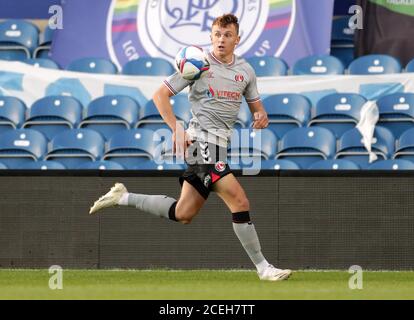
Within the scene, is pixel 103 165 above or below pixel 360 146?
below

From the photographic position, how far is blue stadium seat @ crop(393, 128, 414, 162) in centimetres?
1359

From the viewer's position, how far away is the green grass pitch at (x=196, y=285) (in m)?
8.38

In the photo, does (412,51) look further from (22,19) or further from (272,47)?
(22,19)

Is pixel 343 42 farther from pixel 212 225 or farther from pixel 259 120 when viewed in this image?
pixel 259 120

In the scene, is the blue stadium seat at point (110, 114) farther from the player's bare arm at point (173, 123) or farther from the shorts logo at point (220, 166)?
the shorts logo at point (220, 166)

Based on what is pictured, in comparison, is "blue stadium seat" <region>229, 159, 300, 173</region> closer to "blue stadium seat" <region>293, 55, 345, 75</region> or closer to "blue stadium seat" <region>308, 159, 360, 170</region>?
"blue stadium seat" <region>308, 159, 360, 170</region>

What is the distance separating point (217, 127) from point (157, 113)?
4.94 meters

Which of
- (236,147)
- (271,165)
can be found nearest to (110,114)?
(236,147)

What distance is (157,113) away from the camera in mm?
14609

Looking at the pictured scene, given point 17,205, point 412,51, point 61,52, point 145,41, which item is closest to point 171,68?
point 145,41

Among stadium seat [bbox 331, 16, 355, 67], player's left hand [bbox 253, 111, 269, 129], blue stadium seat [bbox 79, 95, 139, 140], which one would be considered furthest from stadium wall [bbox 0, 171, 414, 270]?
stadium seat [bbox 331, 16, 355, 67]

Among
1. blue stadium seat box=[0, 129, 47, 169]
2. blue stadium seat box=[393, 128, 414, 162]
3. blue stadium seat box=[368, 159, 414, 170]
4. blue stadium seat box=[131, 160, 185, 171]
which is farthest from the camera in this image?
blue stadium seat box=[0, 129, 47, 169]

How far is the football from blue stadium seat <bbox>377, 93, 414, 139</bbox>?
5132mm

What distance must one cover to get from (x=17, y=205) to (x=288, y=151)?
3572 millimetres
